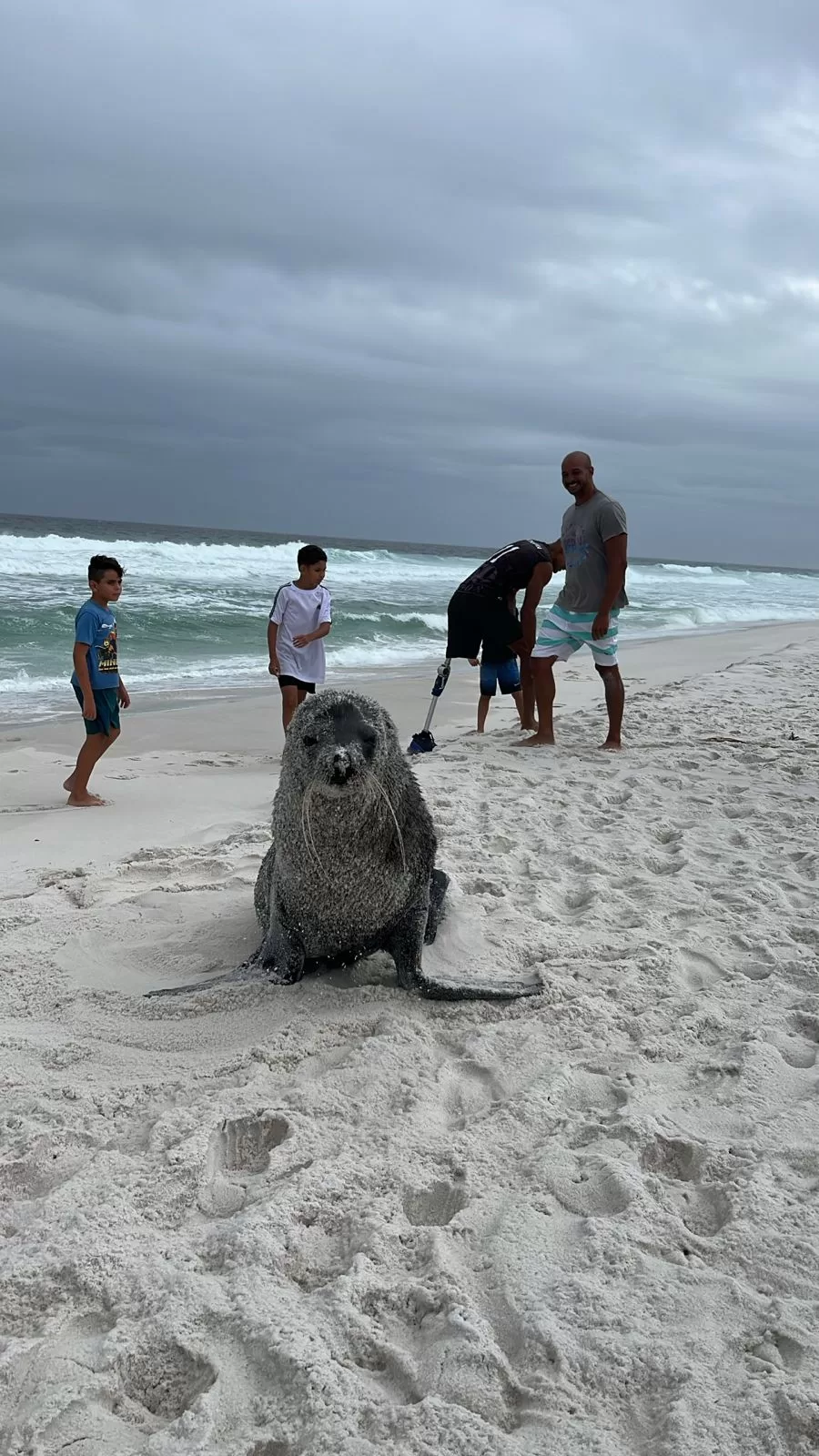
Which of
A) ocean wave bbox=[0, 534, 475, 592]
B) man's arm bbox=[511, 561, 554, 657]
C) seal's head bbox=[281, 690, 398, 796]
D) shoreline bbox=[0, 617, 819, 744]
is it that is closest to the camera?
seal's head bbox=[281, 690, 398, 796]

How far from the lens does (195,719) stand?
9.62 meters

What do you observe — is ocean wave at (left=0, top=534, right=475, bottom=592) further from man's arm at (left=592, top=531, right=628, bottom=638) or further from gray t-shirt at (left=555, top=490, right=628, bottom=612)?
man's arm at (left=592, top=531, right=628, bottom=638)

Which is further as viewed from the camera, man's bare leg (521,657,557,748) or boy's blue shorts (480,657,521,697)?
boy's blue shorts (480,657,521,697)

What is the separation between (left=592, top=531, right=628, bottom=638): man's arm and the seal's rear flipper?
14.1 ft

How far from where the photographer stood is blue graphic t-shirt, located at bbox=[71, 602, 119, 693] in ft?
21.3

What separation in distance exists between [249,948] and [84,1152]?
58.9 inches

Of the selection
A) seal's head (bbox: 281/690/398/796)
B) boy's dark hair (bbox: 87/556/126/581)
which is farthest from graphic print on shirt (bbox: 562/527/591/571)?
seal's head (bbox: 281/690/398/796)

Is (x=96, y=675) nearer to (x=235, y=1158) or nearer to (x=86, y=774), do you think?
(x=86, y=774)

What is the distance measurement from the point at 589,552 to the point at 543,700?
121cm

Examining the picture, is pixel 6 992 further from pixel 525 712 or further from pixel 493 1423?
pixel 525 712

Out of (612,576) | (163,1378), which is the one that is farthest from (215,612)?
(163,1378)

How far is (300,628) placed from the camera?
25.6ft

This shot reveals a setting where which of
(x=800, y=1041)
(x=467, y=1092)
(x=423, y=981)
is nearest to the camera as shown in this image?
(x=467, y=1092)

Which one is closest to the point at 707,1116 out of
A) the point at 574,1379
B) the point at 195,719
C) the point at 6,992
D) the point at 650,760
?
the point at 574,1379
